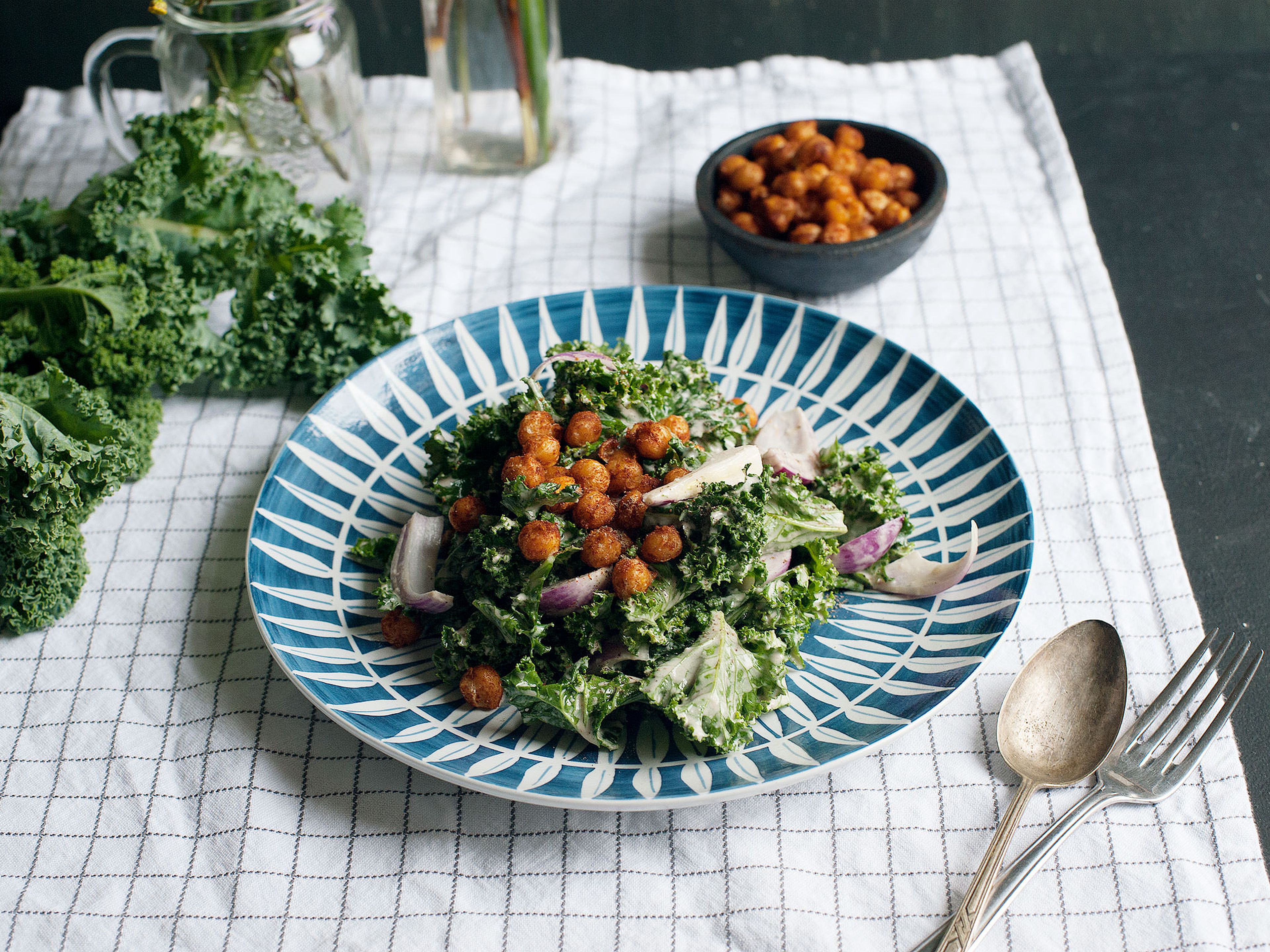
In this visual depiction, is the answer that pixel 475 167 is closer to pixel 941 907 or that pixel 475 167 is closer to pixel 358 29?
pixel 358 29

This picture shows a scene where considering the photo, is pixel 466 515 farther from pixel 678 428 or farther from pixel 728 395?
pixel 728 395

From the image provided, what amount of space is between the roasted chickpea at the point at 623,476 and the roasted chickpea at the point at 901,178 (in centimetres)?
170

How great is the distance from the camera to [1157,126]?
14.1ft

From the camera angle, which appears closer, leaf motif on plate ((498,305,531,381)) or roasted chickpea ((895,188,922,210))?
leaf motif on plate ((498,305,531,381))

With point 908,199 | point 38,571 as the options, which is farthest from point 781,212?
point 38,571

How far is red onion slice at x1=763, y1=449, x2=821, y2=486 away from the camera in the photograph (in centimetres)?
238

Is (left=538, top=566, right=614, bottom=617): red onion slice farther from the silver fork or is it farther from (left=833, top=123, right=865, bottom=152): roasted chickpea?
(left=833, top=123, right=865, bottom=152): roasted chickpea

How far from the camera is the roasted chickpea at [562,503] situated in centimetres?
216

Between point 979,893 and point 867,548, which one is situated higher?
point 867,548

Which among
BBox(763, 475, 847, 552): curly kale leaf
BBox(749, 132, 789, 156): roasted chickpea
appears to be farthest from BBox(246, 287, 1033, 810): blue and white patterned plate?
BBox(749, 132, 789, 156): roasted chickpea

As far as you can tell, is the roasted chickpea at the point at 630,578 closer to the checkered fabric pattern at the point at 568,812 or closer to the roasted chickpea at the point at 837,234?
the checkered fabric pattern at the point at 568,812

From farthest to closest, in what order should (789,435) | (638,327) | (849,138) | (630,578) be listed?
1. (849,138)
2. (638,327)
3. (789,435)
4. (630,578)

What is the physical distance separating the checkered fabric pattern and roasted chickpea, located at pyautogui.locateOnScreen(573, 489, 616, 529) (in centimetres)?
59

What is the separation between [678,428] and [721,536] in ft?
1.17
